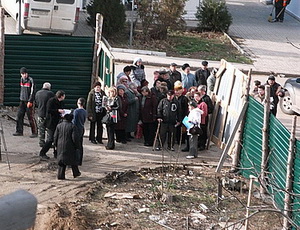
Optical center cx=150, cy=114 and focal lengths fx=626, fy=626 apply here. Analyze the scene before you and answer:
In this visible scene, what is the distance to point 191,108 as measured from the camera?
41.5ft

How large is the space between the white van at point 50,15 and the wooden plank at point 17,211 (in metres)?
19.8

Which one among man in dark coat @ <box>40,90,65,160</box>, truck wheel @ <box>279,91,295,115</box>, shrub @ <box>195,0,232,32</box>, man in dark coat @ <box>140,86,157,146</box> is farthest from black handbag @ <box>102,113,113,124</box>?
shrub @ <box>195,0,232,32</box>

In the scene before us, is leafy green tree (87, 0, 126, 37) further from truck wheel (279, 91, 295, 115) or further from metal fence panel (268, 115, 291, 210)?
metal fence panel (268, 115, 291, 210)

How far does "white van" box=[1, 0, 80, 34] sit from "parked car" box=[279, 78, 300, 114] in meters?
7.86

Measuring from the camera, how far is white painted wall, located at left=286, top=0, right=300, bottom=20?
31898 millimetres

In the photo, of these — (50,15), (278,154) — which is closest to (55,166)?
(278,154)

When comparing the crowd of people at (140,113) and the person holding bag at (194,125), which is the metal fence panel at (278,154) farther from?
the crowd of people at (140,113)

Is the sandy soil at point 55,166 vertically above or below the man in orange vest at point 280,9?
below

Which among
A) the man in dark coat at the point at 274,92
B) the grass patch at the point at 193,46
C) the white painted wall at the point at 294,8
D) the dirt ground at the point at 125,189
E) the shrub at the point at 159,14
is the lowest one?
the dirt ground at the point at 125,189

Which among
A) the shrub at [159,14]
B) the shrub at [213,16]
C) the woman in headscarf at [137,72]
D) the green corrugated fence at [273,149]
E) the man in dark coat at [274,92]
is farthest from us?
the shrub at [213,16]

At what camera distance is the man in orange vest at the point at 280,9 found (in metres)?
30.2

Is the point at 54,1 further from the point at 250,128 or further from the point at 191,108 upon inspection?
the point at 250,128

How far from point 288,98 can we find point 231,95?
4.79m

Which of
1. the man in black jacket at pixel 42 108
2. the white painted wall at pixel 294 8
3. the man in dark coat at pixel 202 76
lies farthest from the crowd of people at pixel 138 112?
the white painted wall at pixel 294 8
